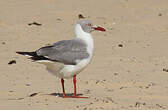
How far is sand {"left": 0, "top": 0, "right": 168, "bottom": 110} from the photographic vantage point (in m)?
8.70

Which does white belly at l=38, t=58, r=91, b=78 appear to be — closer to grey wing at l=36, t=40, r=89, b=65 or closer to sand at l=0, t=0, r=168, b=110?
grey wing at l=36, t=40, r=89, b=65

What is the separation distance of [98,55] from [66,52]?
14.3 feet

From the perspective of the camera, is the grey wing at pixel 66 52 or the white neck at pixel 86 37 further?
the white neck at pixel 86 37

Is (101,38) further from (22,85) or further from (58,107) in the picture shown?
(58,107)

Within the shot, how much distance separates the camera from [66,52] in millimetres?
8711

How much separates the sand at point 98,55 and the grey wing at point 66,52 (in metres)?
0.64

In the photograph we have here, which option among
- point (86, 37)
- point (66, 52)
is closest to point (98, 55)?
point (86, 37)

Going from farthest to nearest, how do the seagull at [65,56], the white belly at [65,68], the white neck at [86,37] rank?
the white neck at [86,37] → the white belly at [65,68] → the seagull at [65,56]

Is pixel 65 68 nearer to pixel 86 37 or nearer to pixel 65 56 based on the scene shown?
pixel 65 56

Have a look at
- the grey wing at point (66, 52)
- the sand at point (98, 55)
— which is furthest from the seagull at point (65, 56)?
the sand at point (98, 55)

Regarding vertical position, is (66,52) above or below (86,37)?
below

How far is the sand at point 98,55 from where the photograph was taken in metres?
8.70

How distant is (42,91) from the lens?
9.62 m

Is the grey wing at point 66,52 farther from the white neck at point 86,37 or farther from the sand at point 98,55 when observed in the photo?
the sand at point 98,55
